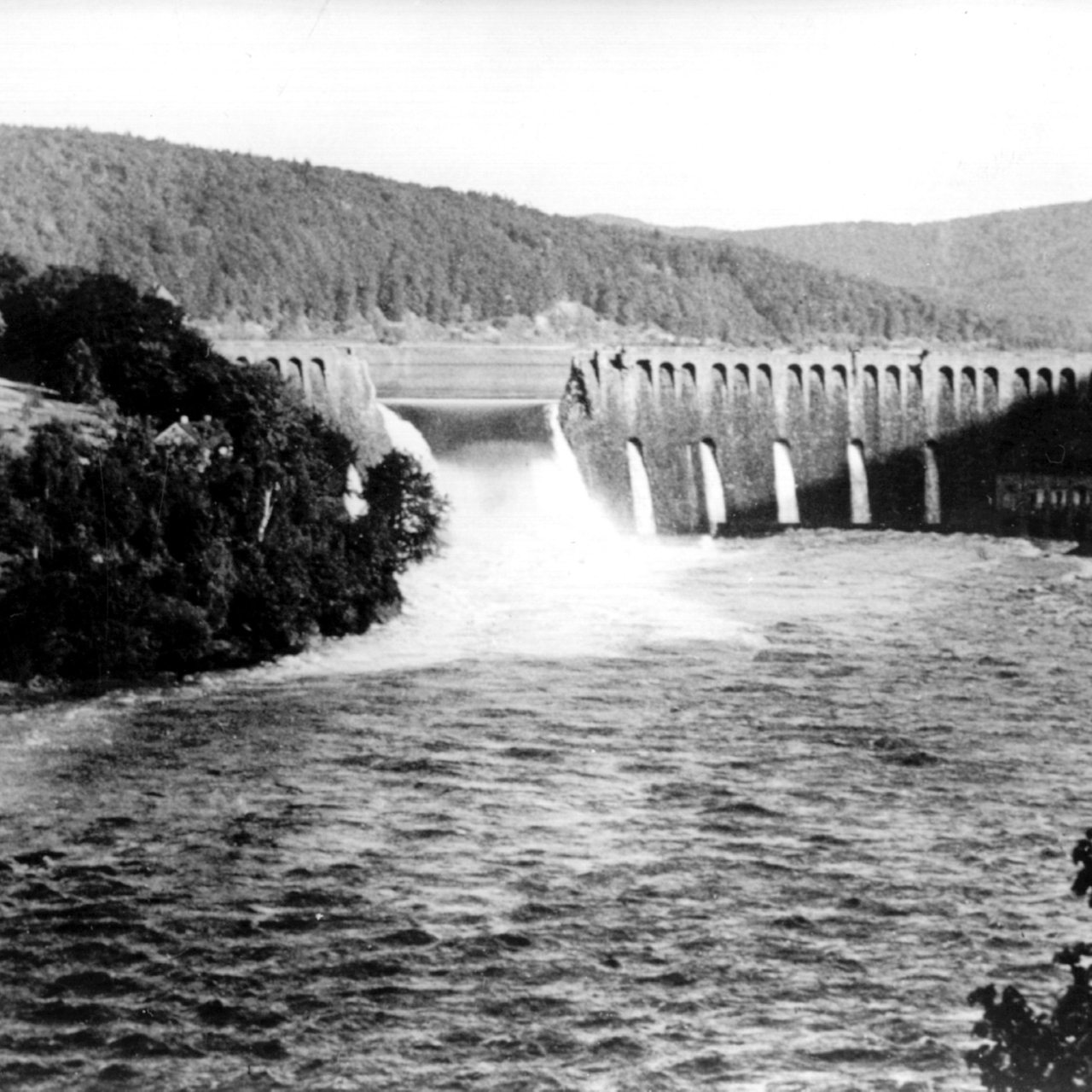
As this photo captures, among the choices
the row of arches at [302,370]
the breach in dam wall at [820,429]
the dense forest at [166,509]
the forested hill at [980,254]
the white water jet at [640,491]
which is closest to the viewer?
the dense forest at [166,509]

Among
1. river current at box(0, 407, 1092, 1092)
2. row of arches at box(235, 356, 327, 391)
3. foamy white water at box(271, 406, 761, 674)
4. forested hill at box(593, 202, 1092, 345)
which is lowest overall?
river current at box(0, 407, 1092, 1092)

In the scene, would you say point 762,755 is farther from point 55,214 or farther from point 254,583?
point 55,214

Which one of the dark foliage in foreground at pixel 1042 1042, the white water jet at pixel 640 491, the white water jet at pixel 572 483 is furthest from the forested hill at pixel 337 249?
the dark foliage in foreground at pixel 1042 1042

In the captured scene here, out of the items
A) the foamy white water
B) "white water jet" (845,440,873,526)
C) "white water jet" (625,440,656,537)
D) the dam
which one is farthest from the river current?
"white water jet" (845,440,873,526)

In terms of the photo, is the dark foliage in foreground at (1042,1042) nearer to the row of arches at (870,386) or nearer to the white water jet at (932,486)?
the white water jet at (932,486)

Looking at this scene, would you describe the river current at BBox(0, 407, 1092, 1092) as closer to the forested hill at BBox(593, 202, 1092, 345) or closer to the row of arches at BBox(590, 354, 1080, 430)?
the forested hill at BBox(593, 202, 1092, 345)

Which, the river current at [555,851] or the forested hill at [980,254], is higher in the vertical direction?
the forested hill at [980,254]
